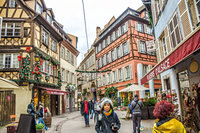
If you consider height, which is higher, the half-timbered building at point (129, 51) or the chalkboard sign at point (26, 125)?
the half-timbered building at point (129, 51)

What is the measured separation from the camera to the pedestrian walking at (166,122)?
229 centimetres

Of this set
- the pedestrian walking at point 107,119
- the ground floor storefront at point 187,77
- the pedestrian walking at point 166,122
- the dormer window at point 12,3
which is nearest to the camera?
the pedestrian walking at point 166,122

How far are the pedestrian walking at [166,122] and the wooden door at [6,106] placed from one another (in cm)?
1123

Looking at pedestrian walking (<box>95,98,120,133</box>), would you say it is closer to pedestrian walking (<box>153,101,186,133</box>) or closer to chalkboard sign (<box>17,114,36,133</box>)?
pedestrian walking (<box>153,101,186,133</box>)

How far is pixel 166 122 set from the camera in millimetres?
2367

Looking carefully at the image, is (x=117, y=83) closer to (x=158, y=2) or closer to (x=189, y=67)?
(x=158, y=2)

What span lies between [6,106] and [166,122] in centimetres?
1183

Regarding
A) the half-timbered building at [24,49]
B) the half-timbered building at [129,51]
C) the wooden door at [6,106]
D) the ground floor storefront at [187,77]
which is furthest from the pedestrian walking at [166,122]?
the half-timbered building at [129,51]

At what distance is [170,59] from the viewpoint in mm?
5230

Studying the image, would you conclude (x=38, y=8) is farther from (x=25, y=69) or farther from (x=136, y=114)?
(x=136, y=114)

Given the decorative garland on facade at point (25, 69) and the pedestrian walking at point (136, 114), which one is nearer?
the pedestrian walking at point (136, 114)

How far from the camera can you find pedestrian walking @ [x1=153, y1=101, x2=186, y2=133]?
2.29 meters

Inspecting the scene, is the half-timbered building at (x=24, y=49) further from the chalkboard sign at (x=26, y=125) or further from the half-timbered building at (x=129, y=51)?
the half-timbered building at (x=129, y=51)

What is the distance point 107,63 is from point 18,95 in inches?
632
